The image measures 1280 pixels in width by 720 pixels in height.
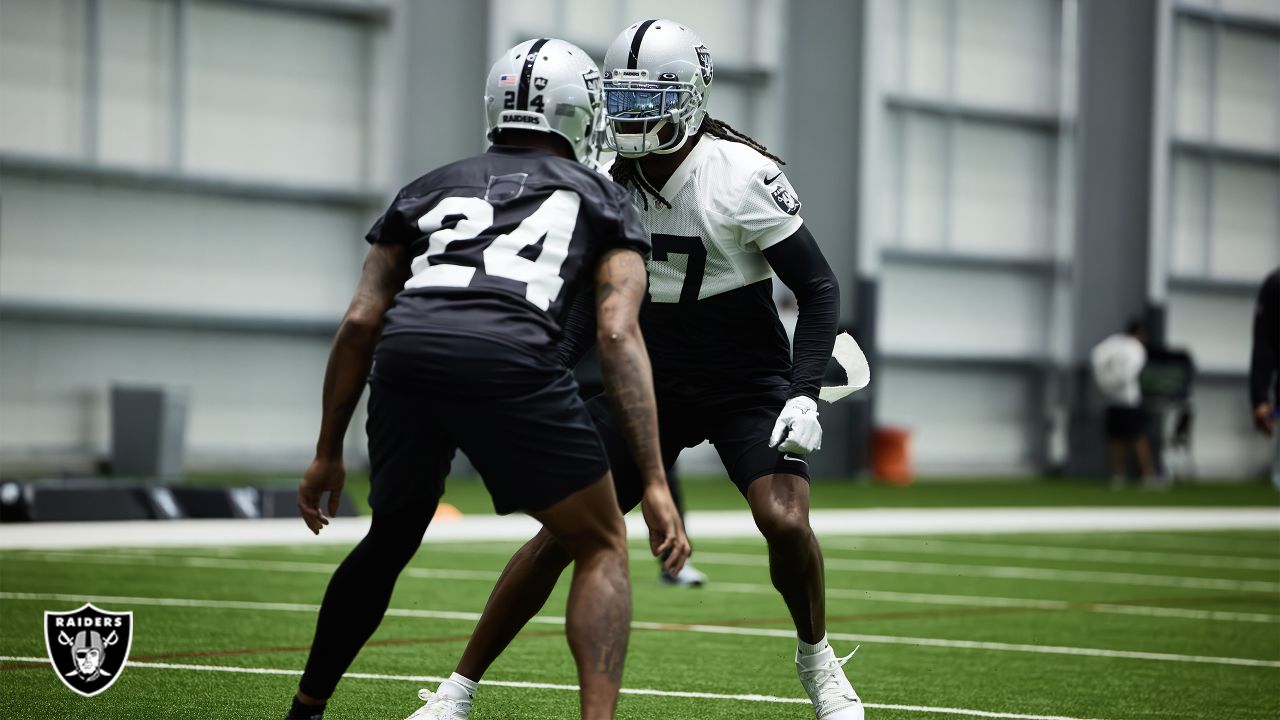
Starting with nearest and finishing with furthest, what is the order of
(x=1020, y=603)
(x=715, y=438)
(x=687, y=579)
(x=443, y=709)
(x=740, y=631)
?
(x=443, y=709)
(x=715, y=438)
(x=740, y=631)
(x=1020, y=603)
(x=687, y=579)

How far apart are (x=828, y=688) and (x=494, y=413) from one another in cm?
171

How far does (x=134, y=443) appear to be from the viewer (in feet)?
53.3

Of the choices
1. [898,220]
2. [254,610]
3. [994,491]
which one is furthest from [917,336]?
[254,610]

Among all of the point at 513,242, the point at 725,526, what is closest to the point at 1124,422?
the point at 725,526

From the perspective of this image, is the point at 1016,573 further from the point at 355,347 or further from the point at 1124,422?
the point at 1124,422

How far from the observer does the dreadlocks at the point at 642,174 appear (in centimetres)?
512

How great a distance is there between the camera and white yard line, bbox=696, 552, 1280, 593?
10023 millimetres

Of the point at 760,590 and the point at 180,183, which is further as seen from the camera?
the point at 180,183

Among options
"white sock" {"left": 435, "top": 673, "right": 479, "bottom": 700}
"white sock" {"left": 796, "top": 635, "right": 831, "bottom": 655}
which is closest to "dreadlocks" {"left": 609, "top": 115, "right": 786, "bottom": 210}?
"white sock" {"left": 796, "top": 635, "right": 831, "bottom": 655}

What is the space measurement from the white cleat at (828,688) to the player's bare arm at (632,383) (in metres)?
1.23

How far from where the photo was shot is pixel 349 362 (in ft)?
12.9

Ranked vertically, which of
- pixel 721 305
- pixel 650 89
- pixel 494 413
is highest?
pixel 650 89

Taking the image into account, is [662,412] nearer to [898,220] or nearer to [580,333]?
[580,333]

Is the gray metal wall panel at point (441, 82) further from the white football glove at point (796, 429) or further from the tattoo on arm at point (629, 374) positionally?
the tattoo on arm at point (629, 374)
